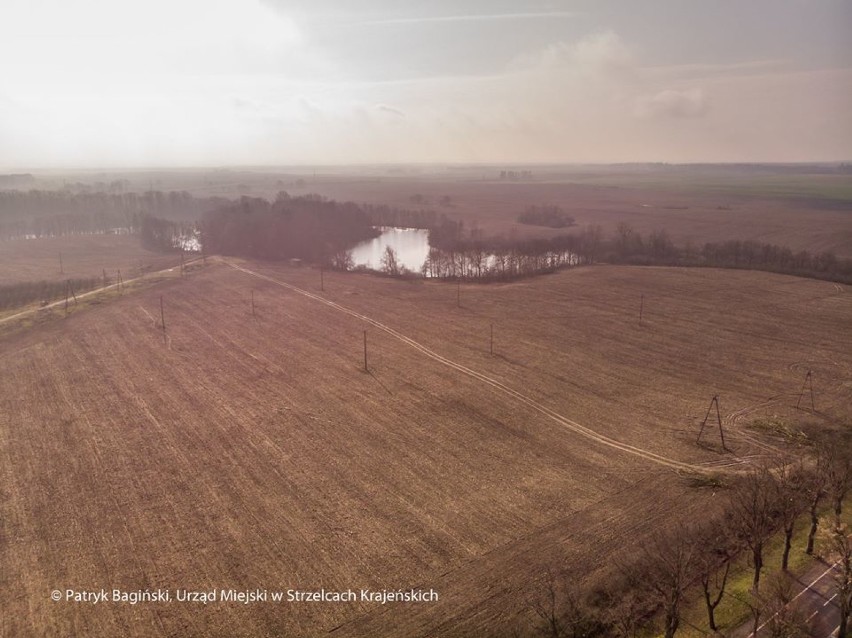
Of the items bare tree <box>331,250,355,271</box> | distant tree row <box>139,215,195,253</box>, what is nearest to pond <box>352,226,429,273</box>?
bare tree <box>331,250,355,271</box>

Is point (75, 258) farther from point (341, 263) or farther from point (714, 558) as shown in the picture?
point (714, 558)

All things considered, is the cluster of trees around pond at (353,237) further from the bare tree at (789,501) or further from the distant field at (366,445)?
the bare tree at (789,501)

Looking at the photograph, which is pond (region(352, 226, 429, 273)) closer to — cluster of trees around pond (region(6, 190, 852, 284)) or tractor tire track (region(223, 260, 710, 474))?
cluster of trees around pond (region(6, 190, 852, 284))

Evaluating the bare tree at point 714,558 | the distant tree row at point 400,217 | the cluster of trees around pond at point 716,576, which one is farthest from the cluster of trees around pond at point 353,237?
the bare tree at point 714,558

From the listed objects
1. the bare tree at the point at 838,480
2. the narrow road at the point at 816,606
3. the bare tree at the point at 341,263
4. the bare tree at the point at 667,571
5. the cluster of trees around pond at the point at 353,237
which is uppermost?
the cluster of trees around pond at the point at 353,237

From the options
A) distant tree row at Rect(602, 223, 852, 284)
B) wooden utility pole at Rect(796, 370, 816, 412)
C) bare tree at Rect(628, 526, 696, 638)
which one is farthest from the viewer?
distant tree row at Rect(602, 223, 852, 284)

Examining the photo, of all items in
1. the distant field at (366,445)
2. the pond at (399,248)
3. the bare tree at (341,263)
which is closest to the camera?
the distant field at (366,445)
